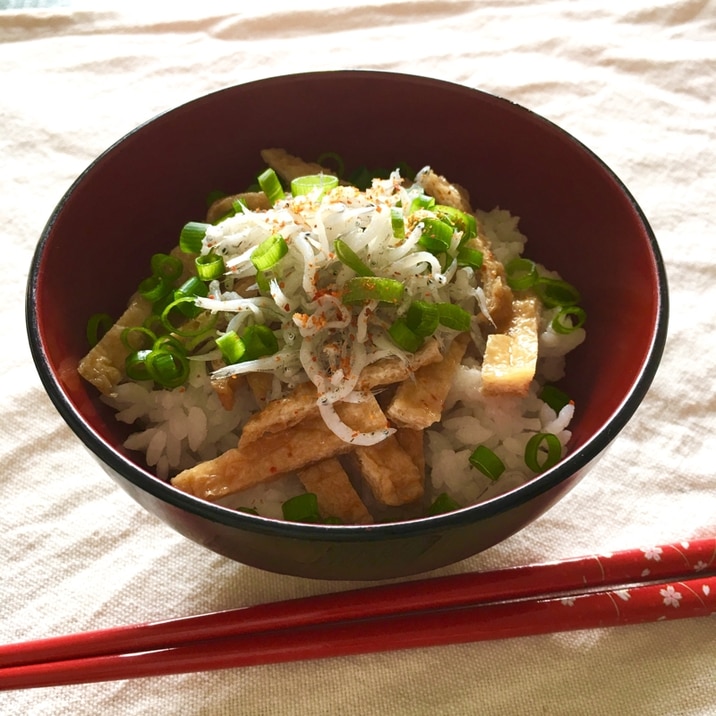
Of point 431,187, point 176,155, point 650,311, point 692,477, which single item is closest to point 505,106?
point 431,187

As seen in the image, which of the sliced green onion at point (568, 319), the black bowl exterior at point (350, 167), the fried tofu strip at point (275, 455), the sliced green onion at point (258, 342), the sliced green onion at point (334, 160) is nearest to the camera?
the black bowl exterior at point (350, 167)

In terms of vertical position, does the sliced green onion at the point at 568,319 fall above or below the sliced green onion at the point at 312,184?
below

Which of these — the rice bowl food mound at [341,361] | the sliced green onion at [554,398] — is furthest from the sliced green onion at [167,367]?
the sliced green onion at [554,398]

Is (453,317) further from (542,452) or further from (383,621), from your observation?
(383,621)

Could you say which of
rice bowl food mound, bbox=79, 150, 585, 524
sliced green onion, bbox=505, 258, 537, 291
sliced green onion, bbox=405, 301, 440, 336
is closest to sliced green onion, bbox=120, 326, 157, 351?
rice bowl food mound, bbox=79, 150, 585, 524

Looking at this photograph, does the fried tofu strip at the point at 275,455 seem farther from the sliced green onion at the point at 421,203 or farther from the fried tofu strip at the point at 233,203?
the fried tofu strip at the point at 233,203

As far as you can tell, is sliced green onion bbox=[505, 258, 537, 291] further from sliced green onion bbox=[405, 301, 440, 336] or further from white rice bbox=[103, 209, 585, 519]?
Answer: sliced green onion bbox=[405, 301, 440, 336]
